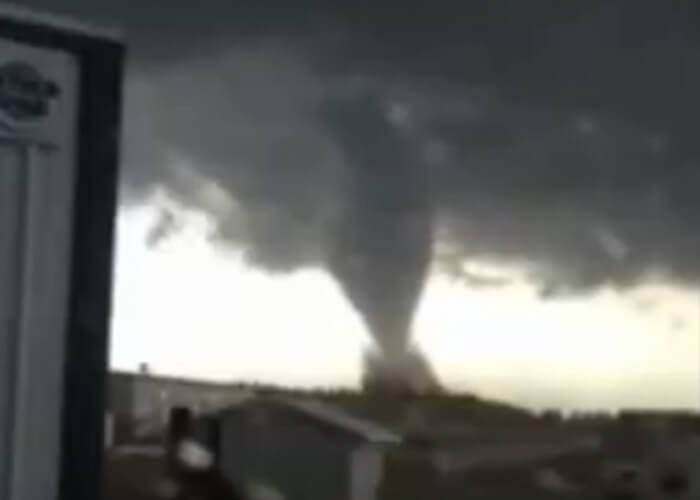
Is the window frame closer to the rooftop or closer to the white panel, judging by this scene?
the white panel

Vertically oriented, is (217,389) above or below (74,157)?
below

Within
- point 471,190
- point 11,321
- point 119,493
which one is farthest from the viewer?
point 471,190

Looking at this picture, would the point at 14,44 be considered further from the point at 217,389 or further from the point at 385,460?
the point at 385,460

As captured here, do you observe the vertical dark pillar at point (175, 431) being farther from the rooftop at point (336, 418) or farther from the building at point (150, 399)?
the rooftop at point (336, 418)

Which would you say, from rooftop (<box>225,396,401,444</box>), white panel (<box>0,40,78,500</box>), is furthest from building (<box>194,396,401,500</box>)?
white panel (<box>0,40,78,500</box>)

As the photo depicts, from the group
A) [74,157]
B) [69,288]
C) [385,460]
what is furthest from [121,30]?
[385,460]
